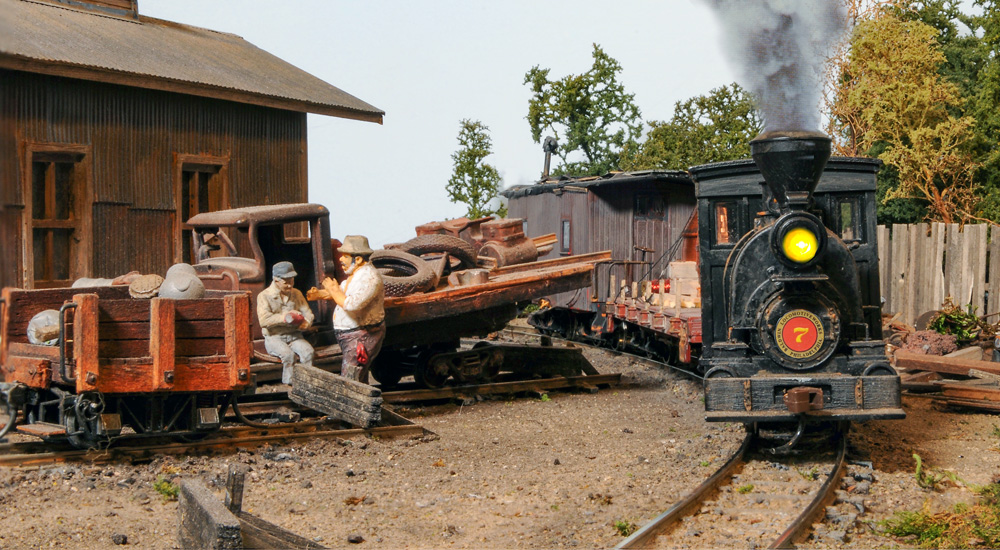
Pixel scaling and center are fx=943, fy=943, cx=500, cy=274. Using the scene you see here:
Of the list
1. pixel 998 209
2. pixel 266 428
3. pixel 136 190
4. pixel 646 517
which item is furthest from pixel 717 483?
pixel 998 209

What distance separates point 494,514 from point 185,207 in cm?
1005

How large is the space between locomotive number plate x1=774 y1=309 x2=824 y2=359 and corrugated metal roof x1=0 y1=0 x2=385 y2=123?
824cm

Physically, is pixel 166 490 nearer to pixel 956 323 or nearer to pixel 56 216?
pixel 56 216

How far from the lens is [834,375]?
24.0ft

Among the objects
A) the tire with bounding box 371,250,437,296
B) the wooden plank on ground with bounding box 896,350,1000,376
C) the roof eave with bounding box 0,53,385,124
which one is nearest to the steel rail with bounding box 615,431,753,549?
the tire with bounding box 371,250,437,296

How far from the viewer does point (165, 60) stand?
551 inches

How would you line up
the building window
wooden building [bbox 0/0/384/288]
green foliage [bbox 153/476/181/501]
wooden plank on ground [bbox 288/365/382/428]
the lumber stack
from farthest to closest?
the building window
wooden building [bbox 0/0/384/288]
the lumber stack
wooden plank on ground [bbox 288/365/382/428]
green foliage [bbox 153/476/181/501]

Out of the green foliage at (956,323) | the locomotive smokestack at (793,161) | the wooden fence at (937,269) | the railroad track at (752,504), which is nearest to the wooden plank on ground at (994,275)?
the wooden fence at (937,269)

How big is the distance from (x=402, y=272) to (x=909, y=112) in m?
14.0

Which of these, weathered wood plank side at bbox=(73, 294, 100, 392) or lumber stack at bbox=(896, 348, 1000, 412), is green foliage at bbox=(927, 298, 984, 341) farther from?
weathered wood plank side at bbox=(73, 294, 100, 392)

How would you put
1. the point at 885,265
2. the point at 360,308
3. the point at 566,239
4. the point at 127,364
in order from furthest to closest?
1. the point at 566,239
2. the point at 885,265
3. the point at 360,308
4. the point at 127,364

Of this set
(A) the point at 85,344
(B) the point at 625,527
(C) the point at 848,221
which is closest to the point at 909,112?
(C) the point at 848,221

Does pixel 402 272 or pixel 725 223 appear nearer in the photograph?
pixel 725 223

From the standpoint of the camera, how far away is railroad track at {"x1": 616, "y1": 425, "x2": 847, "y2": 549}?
5.59 metres
